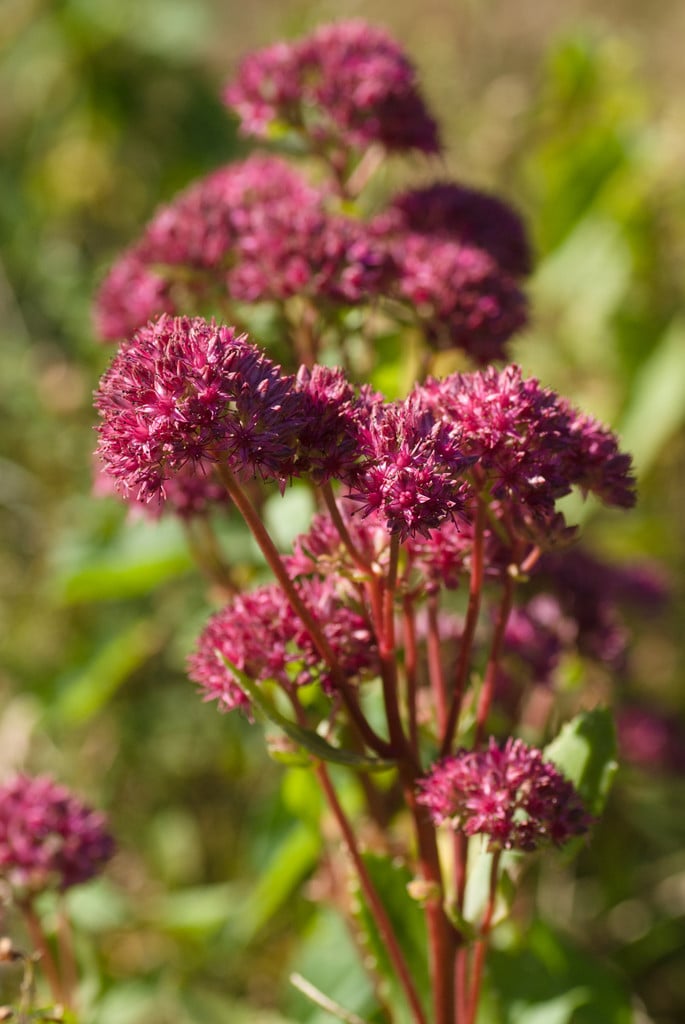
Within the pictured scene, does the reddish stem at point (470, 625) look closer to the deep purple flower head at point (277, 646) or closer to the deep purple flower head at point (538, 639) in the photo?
the deep purple flower head at point (277, 646)

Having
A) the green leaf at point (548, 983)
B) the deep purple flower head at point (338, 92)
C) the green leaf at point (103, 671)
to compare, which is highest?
the deep purple flower head at point (338, 92)

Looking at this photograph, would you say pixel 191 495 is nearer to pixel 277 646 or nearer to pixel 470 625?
pixel 277 646

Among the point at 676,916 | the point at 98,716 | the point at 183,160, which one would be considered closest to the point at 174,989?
the point at 676,916

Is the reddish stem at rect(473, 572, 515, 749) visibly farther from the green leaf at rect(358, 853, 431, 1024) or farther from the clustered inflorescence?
the green leaf at rect(358, 853, 431, 1024)

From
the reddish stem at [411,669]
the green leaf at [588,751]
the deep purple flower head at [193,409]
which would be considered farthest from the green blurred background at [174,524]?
the deep purple flower head at [193,409]

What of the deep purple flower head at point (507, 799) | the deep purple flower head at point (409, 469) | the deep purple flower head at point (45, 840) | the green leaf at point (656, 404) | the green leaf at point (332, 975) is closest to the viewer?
the deep purple flower head at point (409, 469)

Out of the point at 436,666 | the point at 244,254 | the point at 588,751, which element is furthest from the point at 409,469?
the point at 244,254
